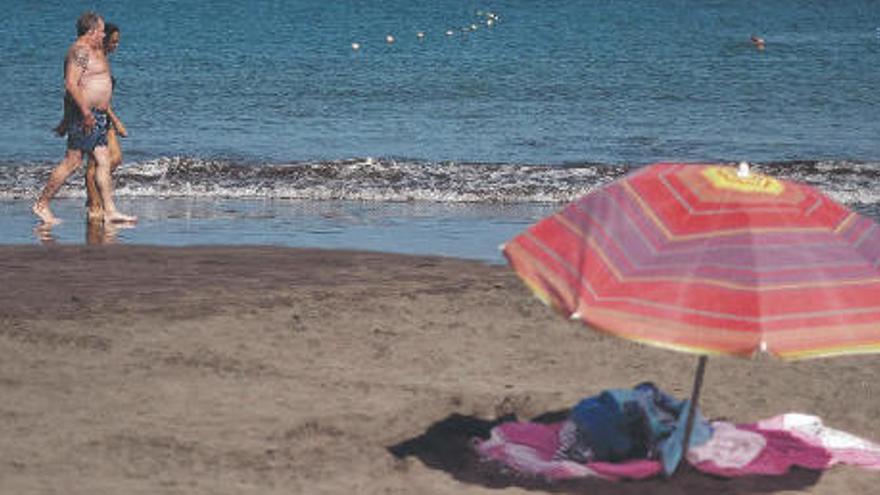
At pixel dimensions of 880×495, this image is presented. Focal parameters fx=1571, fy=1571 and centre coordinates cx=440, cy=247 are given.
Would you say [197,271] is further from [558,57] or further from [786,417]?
[558,57]

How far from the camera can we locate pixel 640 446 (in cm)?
667

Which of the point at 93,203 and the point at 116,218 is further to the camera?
the point at 93,203

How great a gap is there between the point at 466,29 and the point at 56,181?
31.5m

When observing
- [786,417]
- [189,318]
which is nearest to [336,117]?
[189,318]

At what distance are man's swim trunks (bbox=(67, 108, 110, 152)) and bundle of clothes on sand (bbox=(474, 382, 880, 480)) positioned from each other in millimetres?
6466

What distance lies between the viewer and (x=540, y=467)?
6562 mm

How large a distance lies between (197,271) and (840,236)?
225 inches

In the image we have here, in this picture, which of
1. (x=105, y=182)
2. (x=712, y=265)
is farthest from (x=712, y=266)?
(x=105, y=182)

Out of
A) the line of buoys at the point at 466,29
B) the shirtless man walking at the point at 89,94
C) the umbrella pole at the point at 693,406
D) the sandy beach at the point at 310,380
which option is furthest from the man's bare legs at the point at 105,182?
the line of buoys at the point at 466,29

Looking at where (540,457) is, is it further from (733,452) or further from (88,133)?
(88,133)

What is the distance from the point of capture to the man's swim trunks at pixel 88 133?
41.0ft

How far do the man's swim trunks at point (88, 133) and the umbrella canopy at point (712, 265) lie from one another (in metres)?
7.16

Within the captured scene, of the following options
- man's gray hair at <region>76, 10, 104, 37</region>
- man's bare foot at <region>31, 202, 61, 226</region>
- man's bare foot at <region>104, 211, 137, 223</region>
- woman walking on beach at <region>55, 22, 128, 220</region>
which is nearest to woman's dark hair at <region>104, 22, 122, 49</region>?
woman walking on beach at <region>55, 22, 128, 220</region>

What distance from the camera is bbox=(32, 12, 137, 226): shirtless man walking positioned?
1227 centimetres
